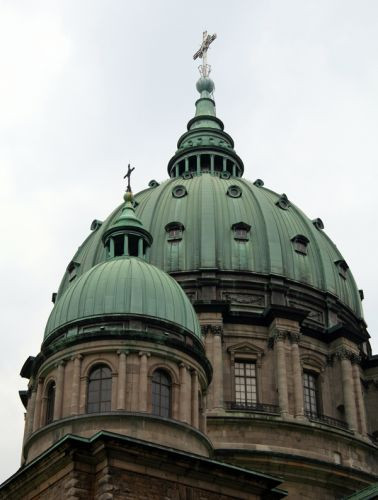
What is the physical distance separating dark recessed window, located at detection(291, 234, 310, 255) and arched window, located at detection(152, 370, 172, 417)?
2299cm

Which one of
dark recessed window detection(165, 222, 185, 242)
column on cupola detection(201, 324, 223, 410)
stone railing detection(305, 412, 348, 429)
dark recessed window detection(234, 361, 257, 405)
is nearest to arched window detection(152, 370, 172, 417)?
column on cupola detection(201, 324, 223, 410)

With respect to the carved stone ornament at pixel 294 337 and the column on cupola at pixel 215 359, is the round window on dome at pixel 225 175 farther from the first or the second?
the column on cupola at pixel 215 359

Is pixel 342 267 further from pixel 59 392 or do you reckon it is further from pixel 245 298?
pixel 59 392

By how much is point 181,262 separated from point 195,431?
21208mm

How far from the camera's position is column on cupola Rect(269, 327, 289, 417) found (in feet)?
166

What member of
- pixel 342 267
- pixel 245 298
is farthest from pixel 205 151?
pixel 245 298

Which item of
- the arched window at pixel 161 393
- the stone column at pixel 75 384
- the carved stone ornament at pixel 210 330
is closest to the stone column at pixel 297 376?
the carved stone ornament at pixel 210 330

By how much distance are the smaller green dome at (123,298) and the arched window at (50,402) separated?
2.13 meters

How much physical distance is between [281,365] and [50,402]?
16570 millimetres

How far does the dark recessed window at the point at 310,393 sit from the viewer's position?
5266 centimetres

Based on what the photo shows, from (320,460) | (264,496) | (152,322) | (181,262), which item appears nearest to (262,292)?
(181,262)

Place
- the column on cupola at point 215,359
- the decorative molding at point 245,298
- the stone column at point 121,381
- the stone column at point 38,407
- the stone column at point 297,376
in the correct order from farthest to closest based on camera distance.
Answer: the decorative molding at point 245,298
the stone column at point 297,376
the column on cupola at point 215,359
the stone column at point 38,407
the stone column at point 121,381

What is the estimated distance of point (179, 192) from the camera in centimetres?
6172

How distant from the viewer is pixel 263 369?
52531 mm
